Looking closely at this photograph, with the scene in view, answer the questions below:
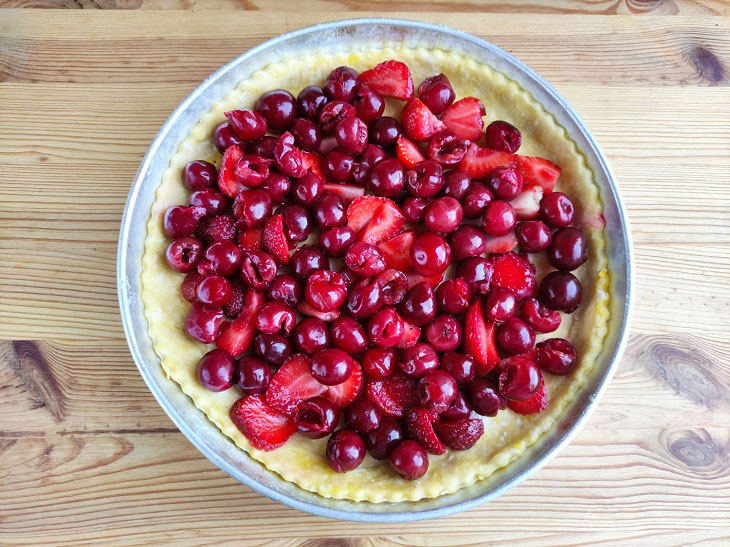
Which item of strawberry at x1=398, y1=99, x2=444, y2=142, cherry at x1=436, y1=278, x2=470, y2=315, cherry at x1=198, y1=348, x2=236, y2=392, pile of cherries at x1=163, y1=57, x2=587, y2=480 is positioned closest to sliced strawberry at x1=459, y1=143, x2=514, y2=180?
pile of cherries at x1=163, y1=57, x2=587, y2=480

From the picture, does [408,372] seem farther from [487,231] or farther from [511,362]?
[487,231]

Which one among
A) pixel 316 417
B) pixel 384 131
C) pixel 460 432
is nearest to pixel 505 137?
pixel 384 131

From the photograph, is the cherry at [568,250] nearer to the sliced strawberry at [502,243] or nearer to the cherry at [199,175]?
the sliced strawberry at [502,243]

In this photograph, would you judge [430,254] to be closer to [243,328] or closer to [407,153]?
[407,153]

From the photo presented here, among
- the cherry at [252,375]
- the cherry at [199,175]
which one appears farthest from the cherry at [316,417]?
the cherry at [199,175]

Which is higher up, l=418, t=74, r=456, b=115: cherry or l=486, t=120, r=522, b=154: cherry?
l=418, t=74, r=456, b=115: cherry

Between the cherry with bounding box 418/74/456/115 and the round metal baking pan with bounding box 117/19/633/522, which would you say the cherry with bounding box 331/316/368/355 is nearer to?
the round metal baking pan with bounding box 117/19/633/522

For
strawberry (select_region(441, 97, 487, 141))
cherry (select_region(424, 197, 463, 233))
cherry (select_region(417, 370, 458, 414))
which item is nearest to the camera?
cherry (select_region(417, 370, 458, 414))
